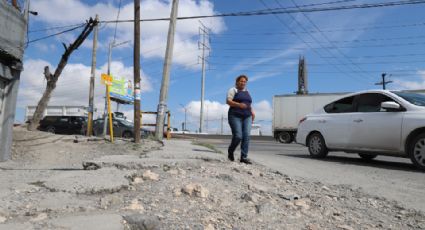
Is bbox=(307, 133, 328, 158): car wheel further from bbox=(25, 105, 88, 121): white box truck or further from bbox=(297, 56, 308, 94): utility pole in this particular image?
bbox=(297, 56, 308, 94): utility pole

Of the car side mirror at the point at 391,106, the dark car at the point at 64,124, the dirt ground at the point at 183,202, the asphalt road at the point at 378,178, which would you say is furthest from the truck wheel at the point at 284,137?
the dirt ground at the point at 183,202

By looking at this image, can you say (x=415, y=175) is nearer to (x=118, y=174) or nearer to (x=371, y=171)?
(x=371, y=171)

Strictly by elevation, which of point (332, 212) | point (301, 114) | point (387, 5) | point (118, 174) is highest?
point (387, 5)

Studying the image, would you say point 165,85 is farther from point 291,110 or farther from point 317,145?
point 291,110

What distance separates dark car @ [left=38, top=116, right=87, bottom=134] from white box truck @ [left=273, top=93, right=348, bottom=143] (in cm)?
1429

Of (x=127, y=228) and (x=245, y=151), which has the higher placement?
(x=245, y=151)

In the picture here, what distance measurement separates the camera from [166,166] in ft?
16.6

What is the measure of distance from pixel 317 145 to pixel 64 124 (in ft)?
79.5

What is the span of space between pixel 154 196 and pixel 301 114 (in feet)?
78.4

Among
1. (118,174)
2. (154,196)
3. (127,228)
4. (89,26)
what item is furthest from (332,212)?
(89,26)

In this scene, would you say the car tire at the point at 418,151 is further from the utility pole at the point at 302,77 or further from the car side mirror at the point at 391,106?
the utility pole at the point at 302,77

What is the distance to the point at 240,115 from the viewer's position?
6816 millimetres

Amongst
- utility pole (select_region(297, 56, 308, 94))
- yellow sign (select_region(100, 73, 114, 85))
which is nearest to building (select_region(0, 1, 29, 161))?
yellow sign (select_region(100, 73, 114, 85))

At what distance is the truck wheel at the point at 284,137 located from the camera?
88.9ft
